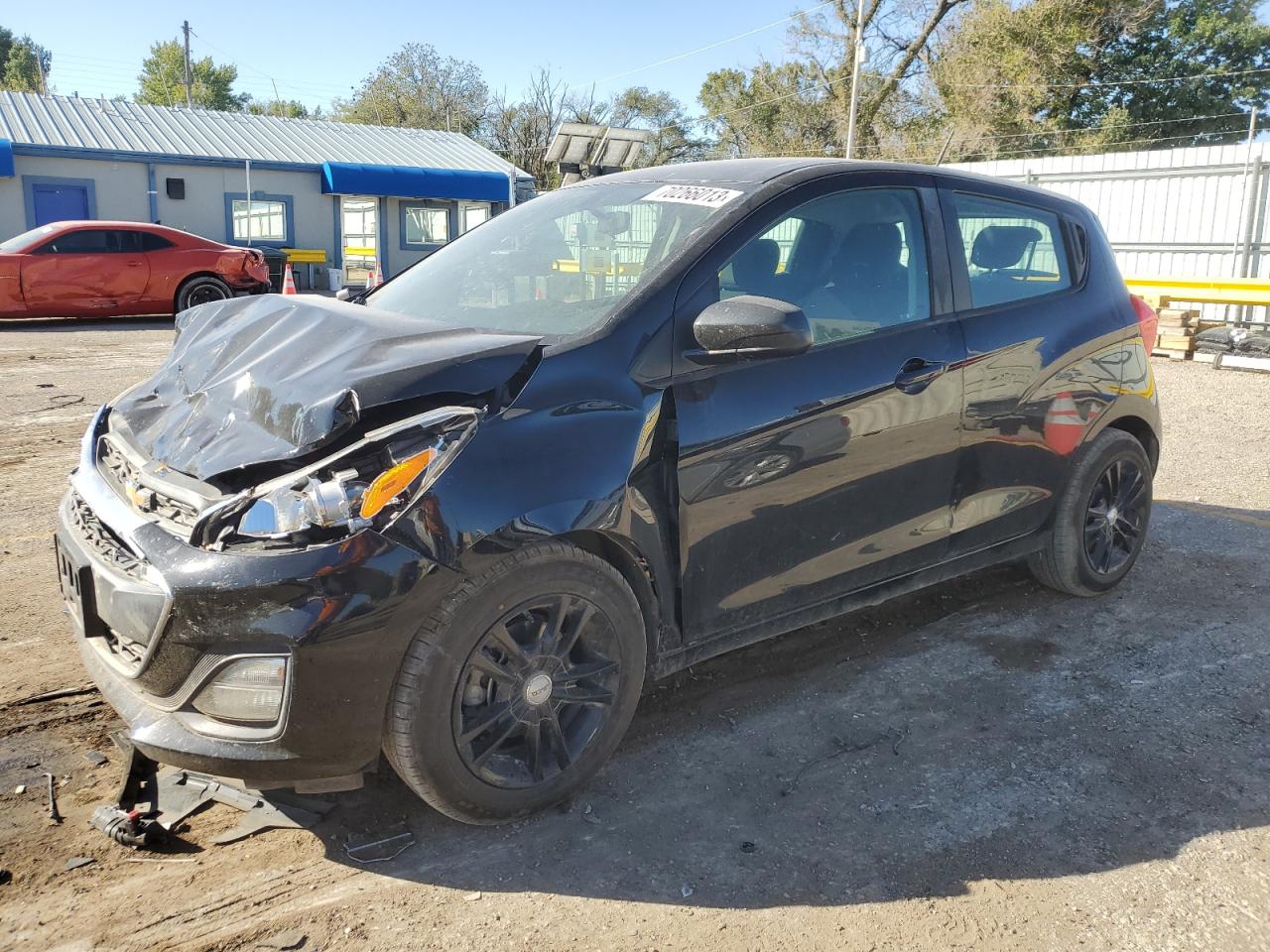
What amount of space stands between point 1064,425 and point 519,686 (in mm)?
2621

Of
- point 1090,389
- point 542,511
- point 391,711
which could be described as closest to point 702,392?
point 542,511

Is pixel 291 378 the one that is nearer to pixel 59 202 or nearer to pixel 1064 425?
pixel 1064 425

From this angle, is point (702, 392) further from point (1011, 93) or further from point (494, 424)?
point (1011, 93)

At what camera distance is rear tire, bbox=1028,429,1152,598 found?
439cm

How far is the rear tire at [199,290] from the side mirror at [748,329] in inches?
588

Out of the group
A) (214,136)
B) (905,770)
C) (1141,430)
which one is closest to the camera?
(905,770)

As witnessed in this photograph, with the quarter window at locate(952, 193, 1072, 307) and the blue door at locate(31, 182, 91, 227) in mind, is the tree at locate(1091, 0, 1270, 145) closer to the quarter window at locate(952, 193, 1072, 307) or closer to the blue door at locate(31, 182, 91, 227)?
the blue door at locate(31, 182, 91, 227)

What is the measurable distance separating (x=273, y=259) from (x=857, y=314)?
19.5 m

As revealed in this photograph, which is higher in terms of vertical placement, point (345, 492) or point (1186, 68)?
point (1186, 68)

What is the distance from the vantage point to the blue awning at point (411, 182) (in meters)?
26.8

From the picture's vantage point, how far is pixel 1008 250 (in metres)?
4.14

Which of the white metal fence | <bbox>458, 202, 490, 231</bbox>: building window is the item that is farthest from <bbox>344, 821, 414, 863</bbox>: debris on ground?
<bbox>458, 202, 490, 231</bbox>: building window

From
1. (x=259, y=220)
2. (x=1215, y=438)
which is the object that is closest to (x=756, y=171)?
(x=1215, y=438)

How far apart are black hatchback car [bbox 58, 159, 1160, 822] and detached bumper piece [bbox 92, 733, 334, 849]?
0.35 metres
